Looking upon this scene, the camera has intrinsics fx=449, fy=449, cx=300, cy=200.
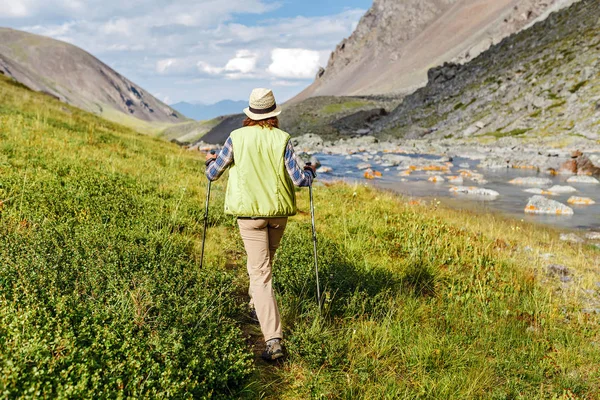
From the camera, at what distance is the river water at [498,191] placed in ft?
57.8

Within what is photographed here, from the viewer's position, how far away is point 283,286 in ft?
21.4

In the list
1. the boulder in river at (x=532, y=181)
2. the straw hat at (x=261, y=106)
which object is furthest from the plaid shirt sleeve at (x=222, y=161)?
the boulder in river at (x=532, y=181)

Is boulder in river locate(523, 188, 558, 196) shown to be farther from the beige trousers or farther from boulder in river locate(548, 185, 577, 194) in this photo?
the beige trousers

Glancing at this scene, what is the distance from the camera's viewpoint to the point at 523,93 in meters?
57.6

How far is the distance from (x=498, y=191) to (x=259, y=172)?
2189cm

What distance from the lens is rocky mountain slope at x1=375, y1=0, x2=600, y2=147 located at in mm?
48625

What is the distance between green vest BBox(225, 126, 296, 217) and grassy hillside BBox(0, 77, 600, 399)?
126 cm

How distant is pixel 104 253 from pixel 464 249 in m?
6.64

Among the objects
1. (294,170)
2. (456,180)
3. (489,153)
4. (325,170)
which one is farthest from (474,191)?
(489,153)

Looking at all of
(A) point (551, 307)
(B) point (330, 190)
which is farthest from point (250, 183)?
A: (B) point (330, 190)

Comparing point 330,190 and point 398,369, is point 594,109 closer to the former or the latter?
point 330,190

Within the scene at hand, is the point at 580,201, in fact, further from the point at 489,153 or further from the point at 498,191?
the point at 489,153

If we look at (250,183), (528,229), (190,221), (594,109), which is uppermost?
(594,109)

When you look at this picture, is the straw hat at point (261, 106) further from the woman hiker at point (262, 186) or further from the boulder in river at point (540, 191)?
the boulder in river at point (540, 191)
